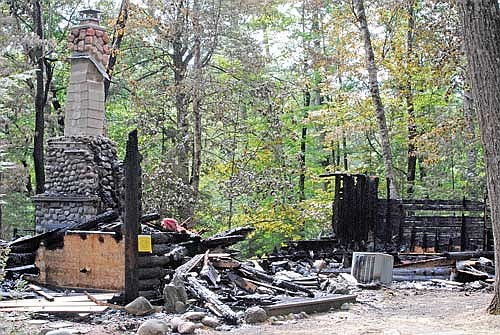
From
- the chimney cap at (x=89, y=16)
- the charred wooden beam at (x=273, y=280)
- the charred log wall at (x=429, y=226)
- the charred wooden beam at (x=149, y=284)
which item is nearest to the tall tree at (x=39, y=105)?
the chimney cap at (x=89, y=16)

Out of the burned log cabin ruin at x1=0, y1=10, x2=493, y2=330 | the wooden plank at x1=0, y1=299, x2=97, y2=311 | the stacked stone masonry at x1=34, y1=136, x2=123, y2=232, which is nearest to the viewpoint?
the wooden plank at x1=0, y1=299, x2=97, y2=311

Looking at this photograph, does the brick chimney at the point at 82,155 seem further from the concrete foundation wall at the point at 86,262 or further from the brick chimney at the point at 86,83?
the concrete foundation wall at the point at 86,262

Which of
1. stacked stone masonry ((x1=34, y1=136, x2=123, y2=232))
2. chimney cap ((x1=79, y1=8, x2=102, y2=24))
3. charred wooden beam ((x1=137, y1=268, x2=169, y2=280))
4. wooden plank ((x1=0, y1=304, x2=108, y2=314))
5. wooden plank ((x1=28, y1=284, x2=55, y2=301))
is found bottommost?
wooden plank ((x1=28, y1=284, x2=55, y2=301))

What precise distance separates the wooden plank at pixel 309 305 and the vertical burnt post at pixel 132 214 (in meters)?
2.09

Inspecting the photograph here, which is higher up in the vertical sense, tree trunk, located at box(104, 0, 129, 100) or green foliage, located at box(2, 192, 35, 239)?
tree trunk, located at box(104, 0, 129, 100)

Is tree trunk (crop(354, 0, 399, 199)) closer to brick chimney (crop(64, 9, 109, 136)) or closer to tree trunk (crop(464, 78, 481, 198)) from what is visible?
tree trunk (crop(464, 78, 481, 198))

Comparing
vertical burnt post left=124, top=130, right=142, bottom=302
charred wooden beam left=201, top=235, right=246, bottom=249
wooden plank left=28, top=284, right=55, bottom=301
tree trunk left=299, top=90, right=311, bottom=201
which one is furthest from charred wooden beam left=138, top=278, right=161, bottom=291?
tree trunk left=299, top=90, right=311, bottom=201

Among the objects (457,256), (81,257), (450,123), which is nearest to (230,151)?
(450,123)

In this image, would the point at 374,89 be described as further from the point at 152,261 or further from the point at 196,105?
the point at 152,261

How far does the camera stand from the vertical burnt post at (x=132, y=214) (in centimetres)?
1041

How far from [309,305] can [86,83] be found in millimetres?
9817

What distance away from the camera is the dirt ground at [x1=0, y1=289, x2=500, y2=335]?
8.50 meters

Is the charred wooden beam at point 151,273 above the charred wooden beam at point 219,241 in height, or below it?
below

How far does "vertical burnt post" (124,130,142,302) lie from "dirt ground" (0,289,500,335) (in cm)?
84
